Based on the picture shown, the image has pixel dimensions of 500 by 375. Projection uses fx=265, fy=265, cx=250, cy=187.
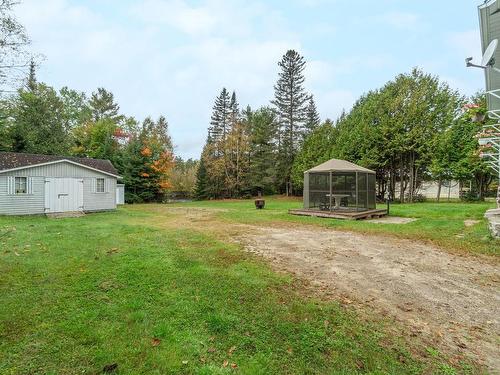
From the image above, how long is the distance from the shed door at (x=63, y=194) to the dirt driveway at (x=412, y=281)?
10.8 m

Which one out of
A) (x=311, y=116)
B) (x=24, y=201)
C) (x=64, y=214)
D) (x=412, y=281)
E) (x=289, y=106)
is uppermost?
(x=289, y=106)

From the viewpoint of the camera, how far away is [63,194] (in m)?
13.1

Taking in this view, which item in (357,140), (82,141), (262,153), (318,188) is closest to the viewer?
(318,188)

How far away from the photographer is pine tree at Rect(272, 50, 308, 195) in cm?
2809

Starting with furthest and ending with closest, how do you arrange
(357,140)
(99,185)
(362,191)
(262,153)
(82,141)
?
(262,153), (82,141), (357,140), (99,185), (362,191)

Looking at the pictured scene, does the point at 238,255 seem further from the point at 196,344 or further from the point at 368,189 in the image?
the point at 368,189

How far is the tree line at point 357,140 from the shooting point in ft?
61.0

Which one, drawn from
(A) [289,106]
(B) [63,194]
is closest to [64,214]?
(B) [63,194]

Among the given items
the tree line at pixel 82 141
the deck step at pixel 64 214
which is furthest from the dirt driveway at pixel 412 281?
the tree line at pixel 82 141

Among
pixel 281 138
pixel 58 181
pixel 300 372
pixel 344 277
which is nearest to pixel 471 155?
Answer: pixel 281 138

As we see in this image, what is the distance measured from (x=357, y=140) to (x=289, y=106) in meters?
10.4

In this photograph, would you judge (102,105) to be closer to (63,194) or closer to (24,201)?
(63,194)

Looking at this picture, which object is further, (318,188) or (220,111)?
(220,111)

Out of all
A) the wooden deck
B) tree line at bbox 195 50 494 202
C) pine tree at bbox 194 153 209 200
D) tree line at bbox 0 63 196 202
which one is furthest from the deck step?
pine tree at bbox 194 153 209 200
